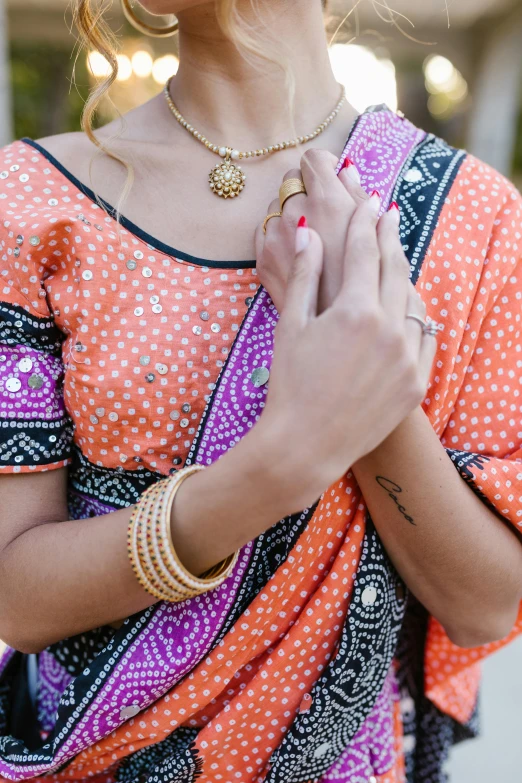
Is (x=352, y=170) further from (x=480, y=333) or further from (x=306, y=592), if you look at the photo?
(x=306, y=592)

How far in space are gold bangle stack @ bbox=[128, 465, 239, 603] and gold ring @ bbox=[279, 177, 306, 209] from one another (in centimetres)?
37

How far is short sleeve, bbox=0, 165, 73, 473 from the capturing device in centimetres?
91

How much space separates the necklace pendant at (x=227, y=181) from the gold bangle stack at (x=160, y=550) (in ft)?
1.46

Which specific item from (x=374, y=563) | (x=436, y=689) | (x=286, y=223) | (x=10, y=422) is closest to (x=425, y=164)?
(x=286, y=223)

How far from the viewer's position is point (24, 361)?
93 centimetres

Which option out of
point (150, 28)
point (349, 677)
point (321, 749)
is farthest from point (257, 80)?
point (321, 749)

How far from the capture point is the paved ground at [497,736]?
2.43 metres

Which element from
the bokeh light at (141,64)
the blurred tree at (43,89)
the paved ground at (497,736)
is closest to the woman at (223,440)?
the paved ground at (497,736)

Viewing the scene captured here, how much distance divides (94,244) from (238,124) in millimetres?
327

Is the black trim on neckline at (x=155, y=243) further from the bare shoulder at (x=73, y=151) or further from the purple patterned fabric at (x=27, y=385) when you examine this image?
the purple patterned fabric at (x=27, y=385)

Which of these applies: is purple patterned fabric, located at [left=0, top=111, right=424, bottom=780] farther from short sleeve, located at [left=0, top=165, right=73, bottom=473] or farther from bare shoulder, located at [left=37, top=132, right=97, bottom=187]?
bare shoulder, located at [left=37, top=132, right=97, bottom=187]

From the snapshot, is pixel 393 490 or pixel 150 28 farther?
pixel 150 28

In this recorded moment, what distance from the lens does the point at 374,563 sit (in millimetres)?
964

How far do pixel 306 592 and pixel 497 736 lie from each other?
6.84ft
